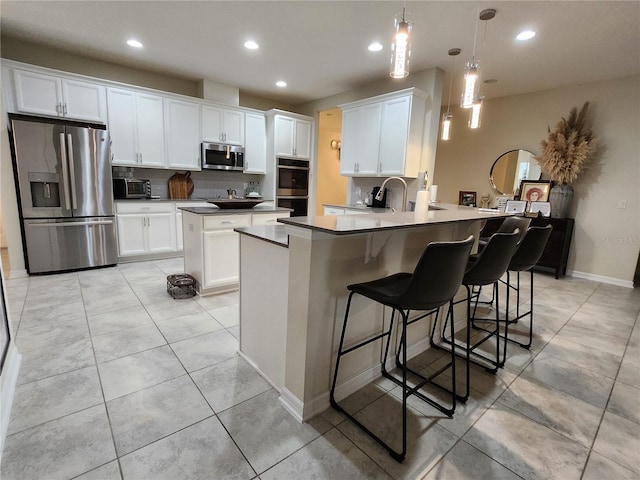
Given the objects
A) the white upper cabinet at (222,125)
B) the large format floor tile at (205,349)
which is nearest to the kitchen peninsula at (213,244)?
the large format floor tile at (205,349)

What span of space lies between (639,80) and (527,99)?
122 centimetres

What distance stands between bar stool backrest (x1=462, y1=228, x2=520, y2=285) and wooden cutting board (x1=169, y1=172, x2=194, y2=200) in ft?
15.3

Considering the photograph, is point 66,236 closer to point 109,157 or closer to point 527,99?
point 109,157

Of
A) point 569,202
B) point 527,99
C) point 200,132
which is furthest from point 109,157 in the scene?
point 569,202

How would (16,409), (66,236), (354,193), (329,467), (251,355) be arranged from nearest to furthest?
(329,467) < (16,409) < (251,355) < (66,236) < (354,193)

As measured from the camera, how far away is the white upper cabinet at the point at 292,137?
18.4ft

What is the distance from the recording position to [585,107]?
4215 mm

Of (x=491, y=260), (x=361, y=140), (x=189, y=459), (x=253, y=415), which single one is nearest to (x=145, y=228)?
(x=361, y=140)

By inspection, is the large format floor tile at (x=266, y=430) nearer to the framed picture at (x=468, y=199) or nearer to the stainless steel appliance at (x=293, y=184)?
the stainless steel appliance at (x=293, y=184)

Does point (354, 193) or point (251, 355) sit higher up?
point (354, 193)

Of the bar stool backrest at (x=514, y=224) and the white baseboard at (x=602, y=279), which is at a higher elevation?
the bar stool backrest at (x=514, y=224)

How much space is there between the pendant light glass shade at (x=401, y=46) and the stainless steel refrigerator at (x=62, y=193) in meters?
3.84

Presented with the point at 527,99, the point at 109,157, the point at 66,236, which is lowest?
the point at 66,236

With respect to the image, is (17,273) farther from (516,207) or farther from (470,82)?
(516,207)
